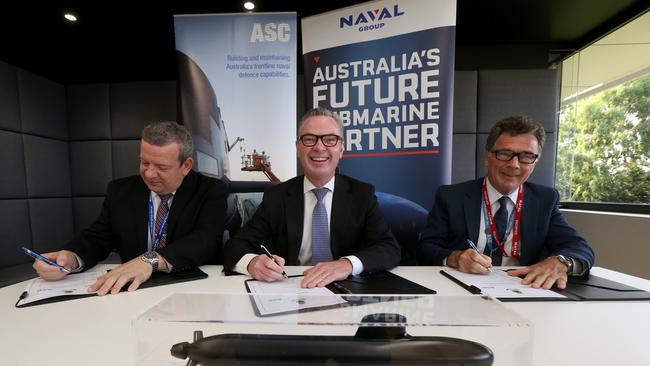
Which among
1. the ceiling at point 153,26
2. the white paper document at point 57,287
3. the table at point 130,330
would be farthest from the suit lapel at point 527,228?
the ceiling at point 153,26

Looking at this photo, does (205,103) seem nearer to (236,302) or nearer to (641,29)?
(236,302)

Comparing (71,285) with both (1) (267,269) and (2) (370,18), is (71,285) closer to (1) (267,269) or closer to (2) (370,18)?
(1) (267,269)

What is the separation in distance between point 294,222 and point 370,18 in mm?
1813

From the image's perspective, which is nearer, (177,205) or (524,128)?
(524,128)

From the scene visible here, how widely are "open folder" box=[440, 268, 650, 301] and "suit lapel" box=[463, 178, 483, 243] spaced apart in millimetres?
365

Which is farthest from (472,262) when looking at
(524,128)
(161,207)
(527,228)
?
(161,207)

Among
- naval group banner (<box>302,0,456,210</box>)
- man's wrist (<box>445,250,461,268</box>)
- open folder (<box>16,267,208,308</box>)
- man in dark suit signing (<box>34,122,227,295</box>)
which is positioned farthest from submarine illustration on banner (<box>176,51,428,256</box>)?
man's wrist (<box>445,250,461,268</box>)

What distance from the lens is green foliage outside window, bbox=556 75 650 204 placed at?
2.68m

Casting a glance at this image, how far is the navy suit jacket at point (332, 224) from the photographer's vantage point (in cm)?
156

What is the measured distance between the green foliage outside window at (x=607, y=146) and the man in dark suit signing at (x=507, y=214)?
1873 mm

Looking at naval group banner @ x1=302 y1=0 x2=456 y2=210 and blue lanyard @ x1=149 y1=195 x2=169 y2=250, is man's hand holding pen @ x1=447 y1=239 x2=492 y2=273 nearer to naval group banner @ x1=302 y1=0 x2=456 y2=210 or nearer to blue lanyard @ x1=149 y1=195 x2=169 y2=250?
naval group banner @ x1=302 y1=0 x2=456 y2=210

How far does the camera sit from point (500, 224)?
62.2 inches

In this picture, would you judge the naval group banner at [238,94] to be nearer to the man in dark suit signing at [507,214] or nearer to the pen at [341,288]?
the man in dark suit signing at [507,214]

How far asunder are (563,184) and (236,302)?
13.5 feet
